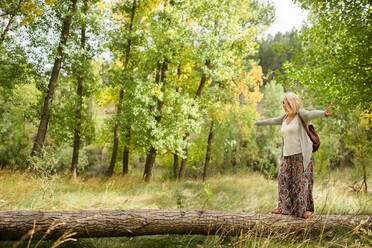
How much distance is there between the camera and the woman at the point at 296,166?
13.6 feet

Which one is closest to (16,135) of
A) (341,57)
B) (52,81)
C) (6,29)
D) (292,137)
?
(6,29)

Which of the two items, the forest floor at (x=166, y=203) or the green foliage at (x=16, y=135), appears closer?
the forest floor at (x=166, y=203)

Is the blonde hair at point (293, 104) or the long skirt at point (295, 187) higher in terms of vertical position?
the blonde hair at point (293, 104)

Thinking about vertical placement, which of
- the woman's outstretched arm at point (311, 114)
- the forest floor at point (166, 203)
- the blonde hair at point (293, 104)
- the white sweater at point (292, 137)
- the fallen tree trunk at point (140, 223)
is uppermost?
the blonde hair at point (293, 104)

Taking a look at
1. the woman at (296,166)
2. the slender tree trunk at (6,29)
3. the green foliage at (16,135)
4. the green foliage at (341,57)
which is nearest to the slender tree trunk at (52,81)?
the slender tree trunk at (6,29)

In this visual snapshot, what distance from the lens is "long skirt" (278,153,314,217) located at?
4113 mm

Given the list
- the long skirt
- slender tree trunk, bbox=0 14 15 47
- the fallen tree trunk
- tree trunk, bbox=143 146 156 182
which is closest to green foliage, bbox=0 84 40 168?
slender tree trunk, bbox=0 14 15 47

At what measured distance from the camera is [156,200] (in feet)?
21.6

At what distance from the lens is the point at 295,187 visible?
427 centimetres

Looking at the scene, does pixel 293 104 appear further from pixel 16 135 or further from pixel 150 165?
pixel 16 135

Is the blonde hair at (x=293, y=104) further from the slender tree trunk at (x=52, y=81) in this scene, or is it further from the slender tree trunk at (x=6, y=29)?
the slender tree trunk at (x=6, y=29)

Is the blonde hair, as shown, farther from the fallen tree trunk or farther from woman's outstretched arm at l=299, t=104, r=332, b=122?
the fallen tree trunk

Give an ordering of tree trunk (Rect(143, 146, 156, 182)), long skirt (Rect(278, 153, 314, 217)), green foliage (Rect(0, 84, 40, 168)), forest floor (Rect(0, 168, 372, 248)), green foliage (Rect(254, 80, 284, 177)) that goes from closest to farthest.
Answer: forest floor (Rect(0, 168, 372, 248))
long skirt (Rect(278, 153, 314, 217))
tree trunk (Rect(143, 146, 156, 182))
green foliage (Rect(0, 84, 40, 168))
green foliage (Rect(254, 80, 284, 177))

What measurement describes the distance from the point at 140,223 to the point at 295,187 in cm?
289
